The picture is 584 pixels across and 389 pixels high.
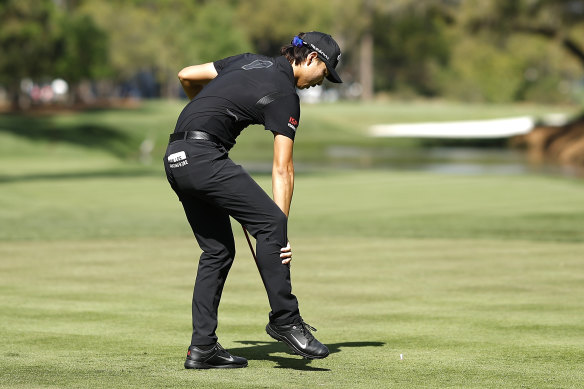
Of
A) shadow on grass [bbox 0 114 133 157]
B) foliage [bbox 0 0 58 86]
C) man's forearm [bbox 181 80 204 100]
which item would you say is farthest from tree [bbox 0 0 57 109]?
man's forearm [bbox 181 80 204 100]

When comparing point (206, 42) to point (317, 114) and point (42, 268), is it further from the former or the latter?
point (42, 268)

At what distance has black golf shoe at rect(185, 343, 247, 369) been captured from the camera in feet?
21.4

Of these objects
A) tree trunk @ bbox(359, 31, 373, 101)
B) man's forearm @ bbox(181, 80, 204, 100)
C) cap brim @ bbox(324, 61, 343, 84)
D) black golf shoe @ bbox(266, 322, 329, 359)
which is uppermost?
tree trunk @ bbox(359, 31, 373, 101)

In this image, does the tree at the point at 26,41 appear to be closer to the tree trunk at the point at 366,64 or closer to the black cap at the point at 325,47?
the black cap at the point at 325,47

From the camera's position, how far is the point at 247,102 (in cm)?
633

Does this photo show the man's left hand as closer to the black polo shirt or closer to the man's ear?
the black polo shirt

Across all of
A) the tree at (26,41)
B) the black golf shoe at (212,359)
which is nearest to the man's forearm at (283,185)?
the black golf shoe at (212,359)

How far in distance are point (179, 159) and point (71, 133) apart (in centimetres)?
4284

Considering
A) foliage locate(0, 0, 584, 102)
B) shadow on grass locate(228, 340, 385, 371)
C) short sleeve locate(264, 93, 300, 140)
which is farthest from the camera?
foliage locate(0, 0, 584, 102)

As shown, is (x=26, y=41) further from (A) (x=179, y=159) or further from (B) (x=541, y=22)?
(A) (x=179, y=159)

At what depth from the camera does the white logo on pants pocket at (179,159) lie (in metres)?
6.34

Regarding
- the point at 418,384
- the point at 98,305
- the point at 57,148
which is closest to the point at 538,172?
the point at 57,148

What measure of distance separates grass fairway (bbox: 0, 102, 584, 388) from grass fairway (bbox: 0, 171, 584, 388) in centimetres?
2

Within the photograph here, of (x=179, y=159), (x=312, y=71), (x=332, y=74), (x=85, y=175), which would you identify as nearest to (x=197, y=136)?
(x=179, y=159)
